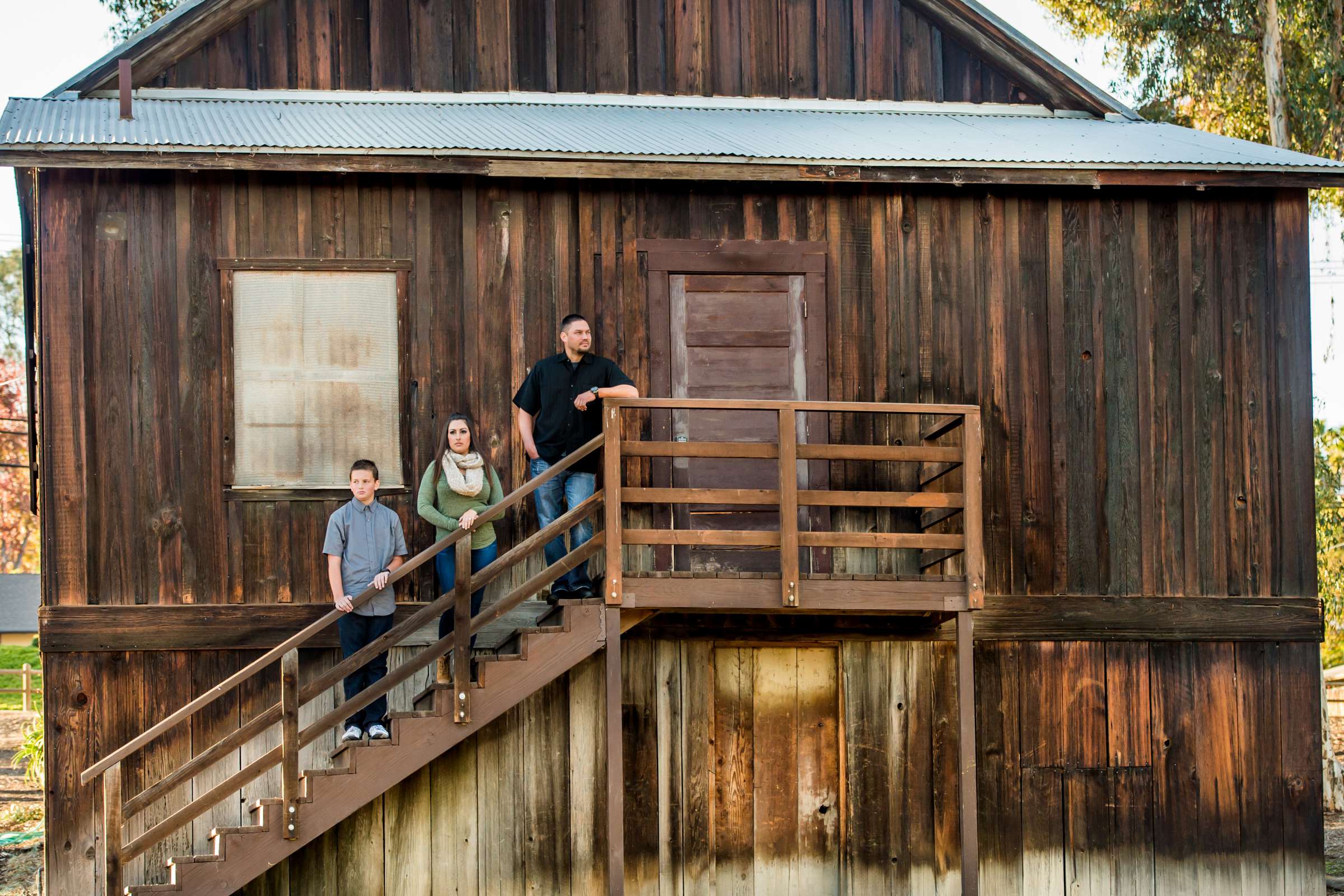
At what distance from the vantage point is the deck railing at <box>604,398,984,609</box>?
9953 mm

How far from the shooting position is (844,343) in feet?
38.1

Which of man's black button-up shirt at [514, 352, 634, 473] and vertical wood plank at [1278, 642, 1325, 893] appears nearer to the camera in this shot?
man's black button-up shirt at [514, 352, 634, 473]

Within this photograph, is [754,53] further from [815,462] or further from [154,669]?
[154,669]

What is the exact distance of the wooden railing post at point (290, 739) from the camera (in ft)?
31.4

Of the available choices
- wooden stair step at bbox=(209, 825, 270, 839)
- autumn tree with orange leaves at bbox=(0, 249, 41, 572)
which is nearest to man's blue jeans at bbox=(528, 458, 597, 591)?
wooden stair step at bbox=(209, 825, 270, 839)

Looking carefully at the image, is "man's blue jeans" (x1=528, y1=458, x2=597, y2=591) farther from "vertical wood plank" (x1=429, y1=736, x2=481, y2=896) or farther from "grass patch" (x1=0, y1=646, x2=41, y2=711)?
"grass patch" (x1=0, y1=646, x2=41, y2=711)

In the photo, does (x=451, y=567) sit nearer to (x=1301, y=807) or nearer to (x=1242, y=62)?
(x=1301, y=807)

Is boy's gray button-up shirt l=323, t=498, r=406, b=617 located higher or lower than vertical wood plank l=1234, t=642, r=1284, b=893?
higher

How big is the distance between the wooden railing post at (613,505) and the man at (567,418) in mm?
495

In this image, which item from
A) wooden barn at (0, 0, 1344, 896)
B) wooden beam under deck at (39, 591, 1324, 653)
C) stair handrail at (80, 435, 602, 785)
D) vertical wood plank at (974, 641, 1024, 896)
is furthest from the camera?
vertical wood plank at (974, 641, 1024, 896)

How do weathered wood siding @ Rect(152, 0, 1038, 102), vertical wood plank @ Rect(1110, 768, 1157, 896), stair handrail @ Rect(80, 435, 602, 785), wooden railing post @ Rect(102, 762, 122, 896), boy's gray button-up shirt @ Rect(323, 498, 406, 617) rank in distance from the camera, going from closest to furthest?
wooden railing post @ Rect(102, 762, 122, 896)
stair handrail @ Rect(80, 435, 602, 785)
boy's gray button-up shirt @ Rect(323, 498, 406, 617)
vertical wood plank @ Rect(1110, 768, 1157, 896)
weathered wood siding @ Rect(152, 0, 1038, 102)

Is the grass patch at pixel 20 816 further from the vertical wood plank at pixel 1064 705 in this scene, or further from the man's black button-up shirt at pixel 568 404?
the vertical wood plank at pixel 1064 705

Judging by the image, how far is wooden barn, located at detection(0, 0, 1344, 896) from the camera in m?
10.8

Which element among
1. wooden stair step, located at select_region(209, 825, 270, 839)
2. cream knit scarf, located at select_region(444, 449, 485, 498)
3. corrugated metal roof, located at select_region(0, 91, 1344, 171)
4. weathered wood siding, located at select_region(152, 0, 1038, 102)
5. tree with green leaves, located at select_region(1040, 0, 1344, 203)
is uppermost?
tree with green leaves, located at select_region(1040, 0, 1344, 203)
